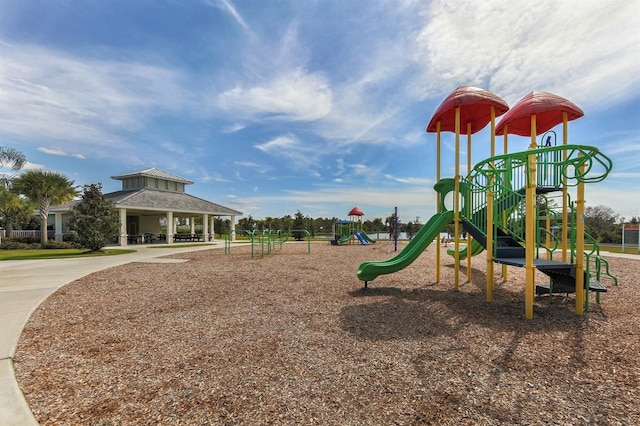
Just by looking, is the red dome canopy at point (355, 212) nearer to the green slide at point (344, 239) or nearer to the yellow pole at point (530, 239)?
the green slide at point (344, 239)

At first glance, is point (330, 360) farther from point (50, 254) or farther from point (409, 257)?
point (50, 254)

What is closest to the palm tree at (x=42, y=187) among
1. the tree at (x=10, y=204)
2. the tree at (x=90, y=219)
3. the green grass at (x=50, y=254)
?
the tree at (x=10, y=204)

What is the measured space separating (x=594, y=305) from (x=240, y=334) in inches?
255

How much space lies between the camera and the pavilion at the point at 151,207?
22.7 m

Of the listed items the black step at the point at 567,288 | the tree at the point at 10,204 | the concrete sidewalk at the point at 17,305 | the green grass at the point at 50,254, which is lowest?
the green grass at the point at 50,254

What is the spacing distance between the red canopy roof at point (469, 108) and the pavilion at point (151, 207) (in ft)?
70.5

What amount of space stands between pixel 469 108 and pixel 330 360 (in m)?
6.70

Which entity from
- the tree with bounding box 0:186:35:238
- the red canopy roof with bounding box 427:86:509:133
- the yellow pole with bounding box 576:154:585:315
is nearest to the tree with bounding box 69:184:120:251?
the tree with bounding box 0:186:35:238

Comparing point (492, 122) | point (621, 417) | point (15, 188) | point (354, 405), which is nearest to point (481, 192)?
point (492, 122)

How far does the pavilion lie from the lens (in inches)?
893

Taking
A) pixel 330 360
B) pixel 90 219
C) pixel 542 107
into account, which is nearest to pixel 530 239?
pixel 542 107

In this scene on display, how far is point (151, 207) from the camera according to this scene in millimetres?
22484

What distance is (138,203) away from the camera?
22.2m

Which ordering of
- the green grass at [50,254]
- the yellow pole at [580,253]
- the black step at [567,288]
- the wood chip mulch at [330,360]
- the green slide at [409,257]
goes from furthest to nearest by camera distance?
the green grass at [50,254], the green slide at [409,257], the black step at [567,288], the yellow pole at [580,253], the wood chip mulch at [330,360]
